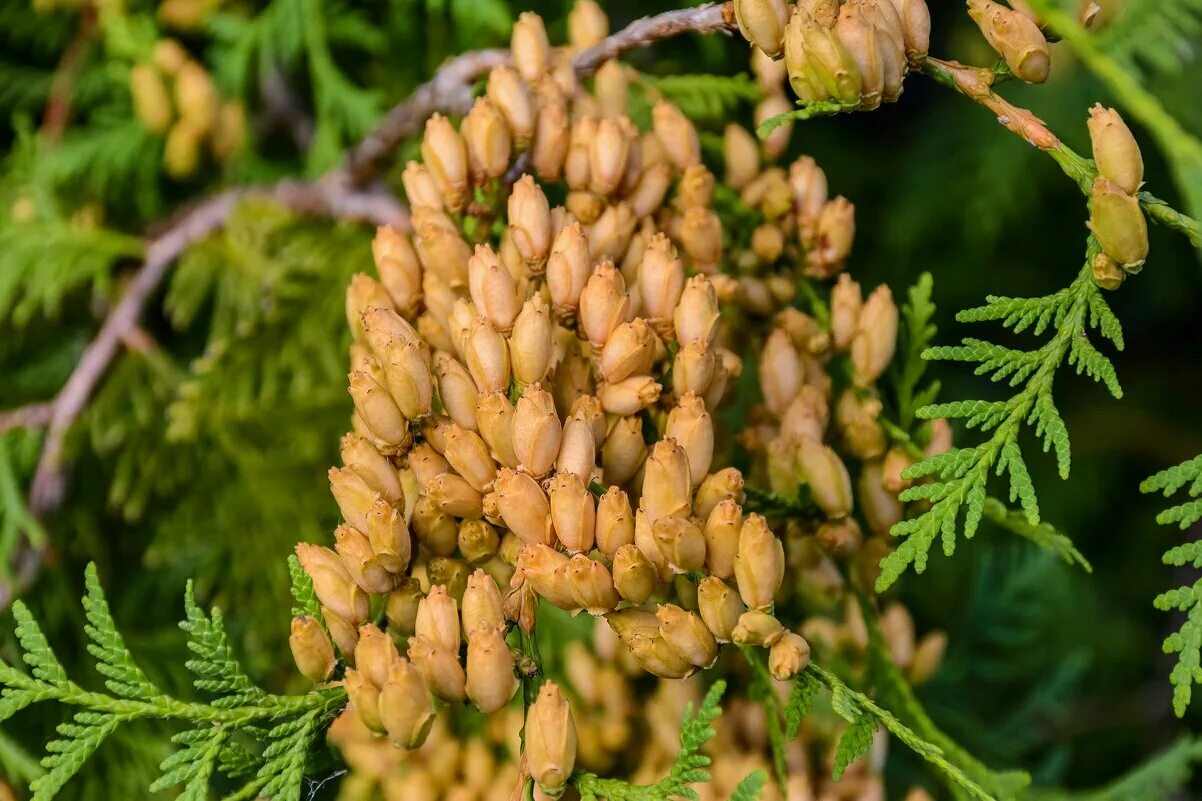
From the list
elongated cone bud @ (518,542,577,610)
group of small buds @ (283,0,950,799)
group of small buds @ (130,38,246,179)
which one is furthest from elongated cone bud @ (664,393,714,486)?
group of small buds @ (130,38,246,179)

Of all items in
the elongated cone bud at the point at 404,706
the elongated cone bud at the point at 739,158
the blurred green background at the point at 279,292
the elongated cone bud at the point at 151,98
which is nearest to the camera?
the elongated cone bud at the point at 404,706

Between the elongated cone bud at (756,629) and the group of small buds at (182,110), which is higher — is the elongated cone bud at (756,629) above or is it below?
above

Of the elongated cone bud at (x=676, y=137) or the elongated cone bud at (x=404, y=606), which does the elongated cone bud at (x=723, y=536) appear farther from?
the elongated cone bud at (x=676, y=137)

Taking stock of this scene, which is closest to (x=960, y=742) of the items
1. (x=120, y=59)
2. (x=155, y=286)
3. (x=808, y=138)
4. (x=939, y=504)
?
(x=939, y=504)

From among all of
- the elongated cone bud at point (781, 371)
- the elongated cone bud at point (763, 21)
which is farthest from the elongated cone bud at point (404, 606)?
the elongated cone bud at point (763, 21)

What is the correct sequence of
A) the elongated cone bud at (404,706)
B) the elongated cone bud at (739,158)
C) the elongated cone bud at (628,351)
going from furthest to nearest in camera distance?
1. the elongated cone bud at (739,158)
2. the elongated cone bud at (628,351)
3. the elongated cone bud at (404,706)

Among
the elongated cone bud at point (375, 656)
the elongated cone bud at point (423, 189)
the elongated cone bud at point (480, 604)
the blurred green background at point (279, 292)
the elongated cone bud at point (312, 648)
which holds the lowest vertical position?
the blurred green background at point (279, 292)

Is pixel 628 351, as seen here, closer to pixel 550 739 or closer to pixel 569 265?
pixel 569 265

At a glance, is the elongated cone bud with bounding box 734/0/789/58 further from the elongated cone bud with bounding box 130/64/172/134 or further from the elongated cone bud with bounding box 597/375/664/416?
the elongated cone bud with bounding box 130/64/172/134
